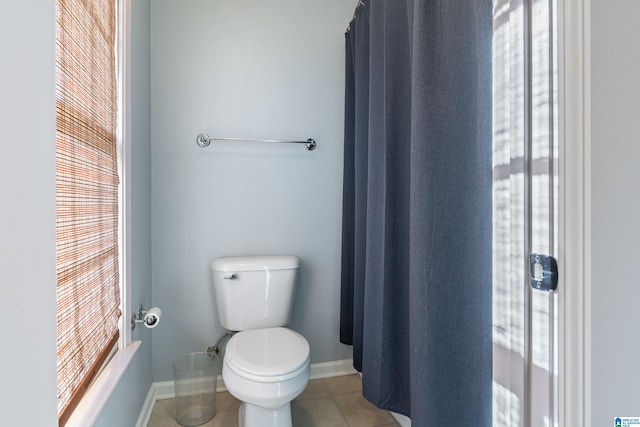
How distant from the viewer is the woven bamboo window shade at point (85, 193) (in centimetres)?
74

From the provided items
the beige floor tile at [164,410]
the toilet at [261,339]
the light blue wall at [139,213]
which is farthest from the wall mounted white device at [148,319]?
the beige floor tile at [164,410]

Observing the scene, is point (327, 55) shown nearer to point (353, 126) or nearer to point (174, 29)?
point (353, 126)

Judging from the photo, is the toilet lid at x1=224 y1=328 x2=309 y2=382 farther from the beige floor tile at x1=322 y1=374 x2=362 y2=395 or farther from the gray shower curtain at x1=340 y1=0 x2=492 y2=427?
the beige floor tile at x1=322 y1=374 x2=362 y2=395

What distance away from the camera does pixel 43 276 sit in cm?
47

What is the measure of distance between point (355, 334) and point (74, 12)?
1619mm

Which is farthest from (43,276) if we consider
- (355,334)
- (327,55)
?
(327,55)

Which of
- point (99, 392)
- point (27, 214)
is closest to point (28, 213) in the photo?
point (27, 214)

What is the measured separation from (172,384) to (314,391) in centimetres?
79

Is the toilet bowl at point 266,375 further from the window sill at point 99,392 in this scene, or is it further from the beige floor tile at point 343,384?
the beige floor tile at point 343,384

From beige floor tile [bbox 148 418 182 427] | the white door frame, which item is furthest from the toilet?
the white door frame

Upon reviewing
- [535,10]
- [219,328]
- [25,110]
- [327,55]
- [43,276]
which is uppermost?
[327,55]

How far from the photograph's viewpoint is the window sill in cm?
79

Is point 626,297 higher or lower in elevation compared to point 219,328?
higher

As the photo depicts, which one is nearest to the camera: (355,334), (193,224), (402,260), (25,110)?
(25,110)
